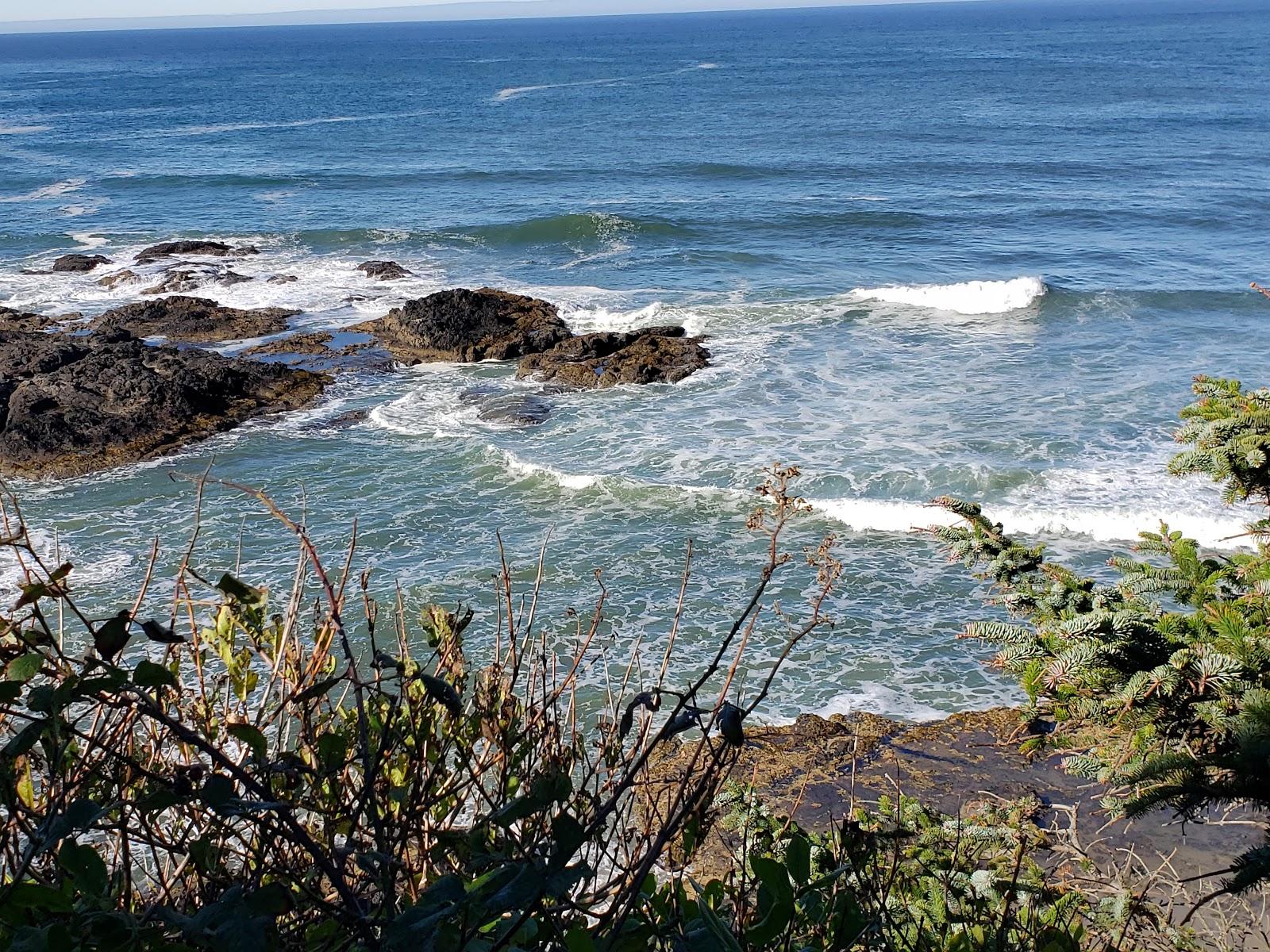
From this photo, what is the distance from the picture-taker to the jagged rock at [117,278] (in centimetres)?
2450

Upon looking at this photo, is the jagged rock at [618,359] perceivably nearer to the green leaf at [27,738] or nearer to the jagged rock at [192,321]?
the jagged rock at [192,321]

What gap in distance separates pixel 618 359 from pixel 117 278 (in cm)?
1295

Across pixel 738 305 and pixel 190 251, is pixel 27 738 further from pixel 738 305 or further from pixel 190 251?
pixel 190 251

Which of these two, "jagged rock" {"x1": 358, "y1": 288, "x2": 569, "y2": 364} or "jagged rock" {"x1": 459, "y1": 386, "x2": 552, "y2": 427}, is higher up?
"jagged rock" {"x1": 358, "y1": 288, "x2": 569, "y2": 364}

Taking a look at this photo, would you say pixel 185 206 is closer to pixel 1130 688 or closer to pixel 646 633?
pixel 646 633

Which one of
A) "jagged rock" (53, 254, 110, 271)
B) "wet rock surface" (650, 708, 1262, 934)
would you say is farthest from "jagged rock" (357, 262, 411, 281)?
"wet rock surface" (650, 708, 1262, 934)

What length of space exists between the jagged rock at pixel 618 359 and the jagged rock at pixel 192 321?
5.51 meters

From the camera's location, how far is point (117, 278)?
81.0ft

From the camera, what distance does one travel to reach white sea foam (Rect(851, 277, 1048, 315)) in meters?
22.3

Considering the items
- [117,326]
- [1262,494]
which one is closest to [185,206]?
[117,326]

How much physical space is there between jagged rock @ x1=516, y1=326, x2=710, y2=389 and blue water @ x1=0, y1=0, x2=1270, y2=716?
17.6 inches

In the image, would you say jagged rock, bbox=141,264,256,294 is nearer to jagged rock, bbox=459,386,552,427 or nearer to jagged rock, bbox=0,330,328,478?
jagged rock, bbox=0,330,328,478

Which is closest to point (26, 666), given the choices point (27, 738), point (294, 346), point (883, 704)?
point (27, 738)

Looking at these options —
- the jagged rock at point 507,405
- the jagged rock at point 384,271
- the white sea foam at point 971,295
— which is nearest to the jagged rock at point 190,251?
the jagged rock at point 384,271
